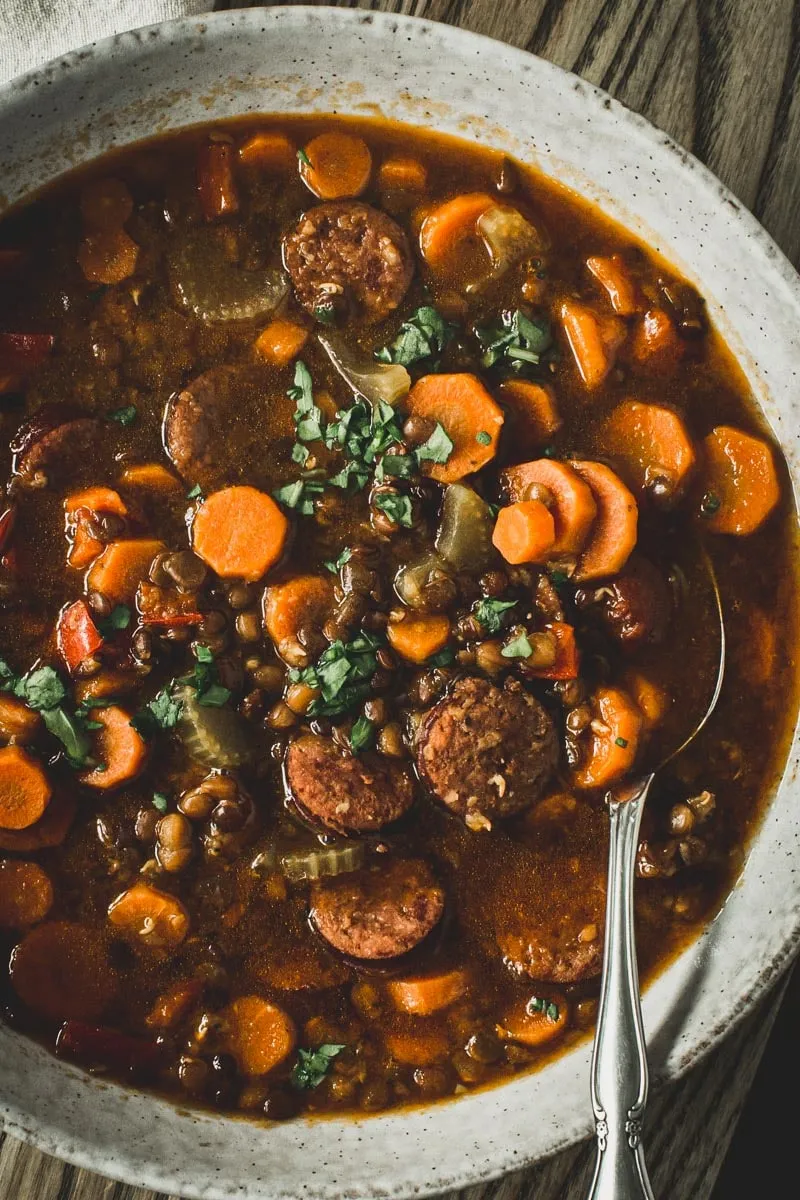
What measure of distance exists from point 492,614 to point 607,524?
511 millimetres

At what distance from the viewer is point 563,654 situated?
3.69 m

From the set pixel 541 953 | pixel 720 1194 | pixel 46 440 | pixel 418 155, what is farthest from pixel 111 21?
pixel 720 1194

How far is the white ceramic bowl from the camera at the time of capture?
3.58 meters

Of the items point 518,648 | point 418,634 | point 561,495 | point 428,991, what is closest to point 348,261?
point 561,495

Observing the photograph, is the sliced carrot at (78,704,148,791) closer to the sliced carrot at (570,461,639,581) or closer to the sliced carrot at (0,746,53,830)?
the sliced carrot at (0,746,53,830)

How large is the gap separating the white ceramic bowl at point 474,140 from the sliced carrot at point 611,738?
24.3 inches

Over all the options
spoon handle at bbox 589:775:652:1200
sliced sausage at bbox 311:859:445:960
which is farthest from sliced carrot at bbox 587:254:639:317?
sliced sausage at bbox 311:859:445:960

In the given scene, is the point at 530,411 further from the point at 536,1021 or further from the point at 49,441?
the point at 536,1021

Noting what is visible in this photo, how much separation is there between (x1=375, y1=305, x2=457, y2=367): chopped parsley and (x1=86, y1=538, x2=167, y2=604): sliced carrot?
108 cm

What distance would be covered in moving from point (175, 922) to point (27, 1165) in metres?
1.07

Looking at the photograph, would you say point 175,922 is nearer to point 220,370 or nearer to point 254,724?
point 254,724

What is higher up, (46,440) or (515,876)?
(46,440)

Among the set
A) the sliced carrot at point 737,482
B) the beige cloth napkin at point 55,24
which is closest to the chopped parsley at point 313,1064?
the sliced carrot at point 737,482

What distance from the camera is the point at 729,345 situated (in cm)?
391
